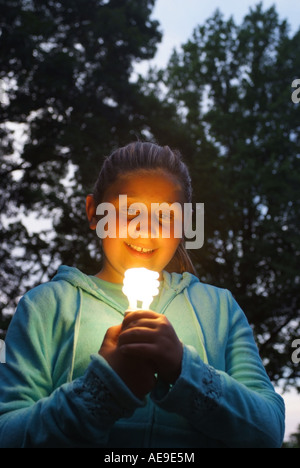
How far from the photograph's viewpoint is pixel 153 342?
1313 mm

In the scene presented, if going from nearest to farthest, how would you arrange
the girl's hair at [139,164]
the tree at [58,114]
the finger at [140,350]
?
the finger at [140,350] < the girl's hair at [139,164] < the tree at [58,114]

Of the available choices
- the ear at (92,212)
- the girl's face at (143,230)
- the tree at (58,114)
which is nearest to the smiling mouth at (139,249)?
the girl's face at (143,230)

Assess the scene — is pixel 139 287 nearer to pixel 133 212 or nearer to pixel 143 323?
pixel 143 323

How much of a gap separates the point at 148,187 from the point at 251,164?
11.2 meters

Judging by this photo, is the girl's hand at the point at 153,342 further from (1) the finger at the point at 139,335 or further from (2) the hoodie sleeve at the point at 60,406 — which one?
(2) the hoodie sleeve at the point at 60,406

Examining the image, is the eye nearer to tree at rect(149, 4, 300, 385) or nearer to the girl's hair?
the girl's hair

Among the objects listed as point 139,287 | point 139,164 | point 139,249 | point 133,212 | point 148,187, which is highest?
point 139,164

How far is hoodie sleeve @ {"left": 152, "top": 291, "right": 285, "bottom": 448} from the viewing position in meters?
1.36

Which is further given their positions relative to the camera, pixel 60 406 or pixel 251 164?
pixel 251 164

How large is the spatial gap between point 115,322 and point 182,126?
12754 mm

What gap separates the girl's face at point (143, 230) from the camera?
1861 millimetres

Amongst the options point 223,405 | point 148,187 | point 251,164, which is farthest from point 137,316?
point 251,164

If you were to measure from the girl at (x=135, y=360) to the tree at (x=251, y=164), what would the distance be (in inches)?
389
